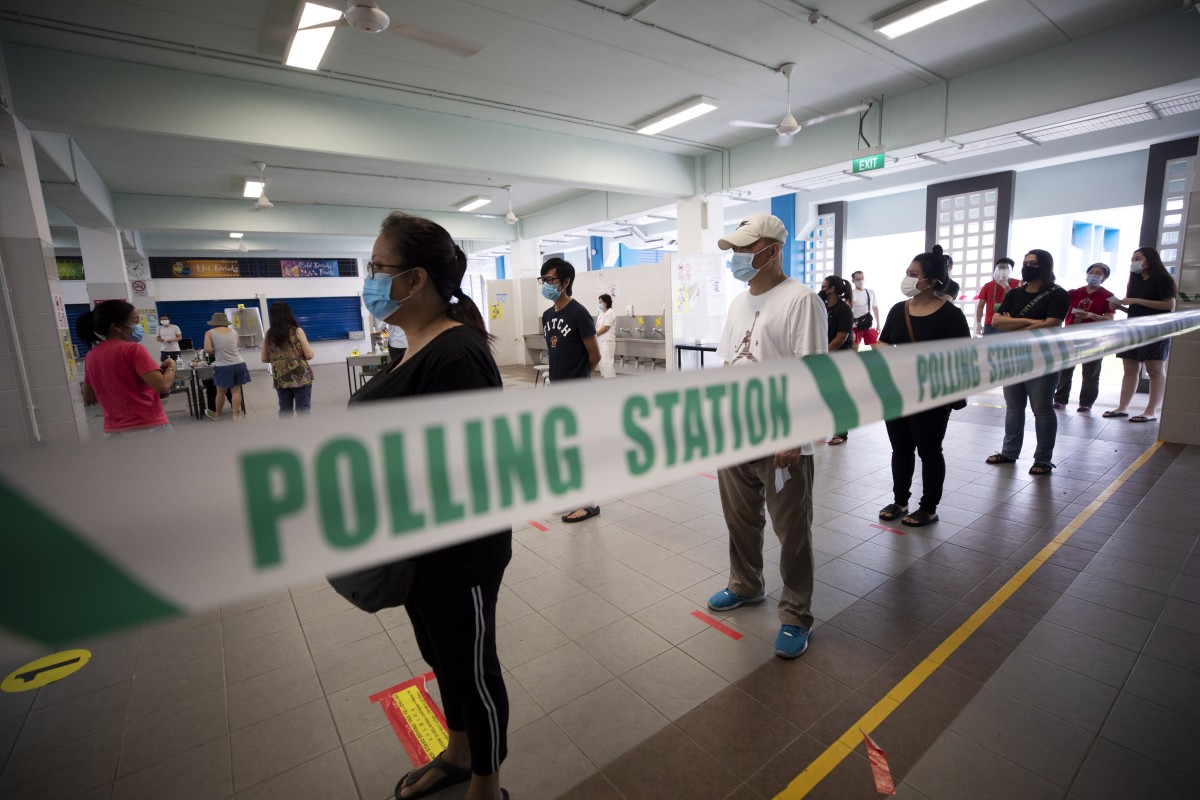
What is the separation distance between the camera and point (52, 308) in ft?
15.3

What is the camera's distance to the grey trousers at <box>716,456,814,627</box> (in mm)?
2186

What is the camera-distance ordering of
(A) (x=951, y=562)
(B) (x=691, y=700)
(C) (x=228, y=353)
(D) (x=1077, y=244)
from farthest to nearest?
(D) (x=1077, y=244)
(C) (x=228, y=353)
(A) (x=951, y=562)
(B) (x=691, y=700)

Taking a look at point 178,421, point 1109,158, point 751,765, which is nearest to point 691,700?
point 751,765

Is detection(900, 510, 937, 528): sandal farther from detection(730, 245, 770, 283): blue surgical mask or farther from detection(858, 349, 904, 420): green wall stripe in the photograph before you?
detection(858, 349, 904, 420): green wall stripe

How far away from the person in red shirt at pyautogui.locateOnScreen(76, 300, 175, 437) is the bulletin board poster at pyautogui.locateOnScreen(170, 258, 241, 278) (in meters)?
13.9

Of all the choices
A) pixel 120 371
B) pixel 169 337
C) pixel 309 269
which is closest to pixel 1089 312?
pixel 120 371

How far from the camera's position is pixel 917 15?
4812mm

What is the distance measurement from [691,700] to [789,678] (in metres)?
0.41

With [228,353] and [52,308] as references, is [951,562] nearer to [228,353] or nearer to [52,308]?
[52,308]

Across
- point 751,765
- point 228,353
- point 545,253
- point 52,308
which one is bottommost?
point 751,765

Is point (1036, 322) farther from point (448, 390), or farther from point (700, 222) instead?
point (700, 222)

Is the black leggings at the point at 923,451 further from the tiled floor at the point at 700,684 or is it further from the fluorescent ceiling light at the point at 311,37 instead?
the fluorescent ceiling light at the point at 311,37

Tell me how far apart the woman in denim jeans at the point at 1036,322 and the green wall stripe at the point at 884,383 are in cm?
332

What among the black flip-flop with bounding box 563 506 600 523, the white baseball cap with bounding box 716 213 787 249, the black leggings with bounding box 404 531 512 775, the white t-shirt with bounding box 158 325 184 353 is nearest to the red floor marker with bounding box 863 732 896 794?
the black leggings with bounding box 404 531 512 775
